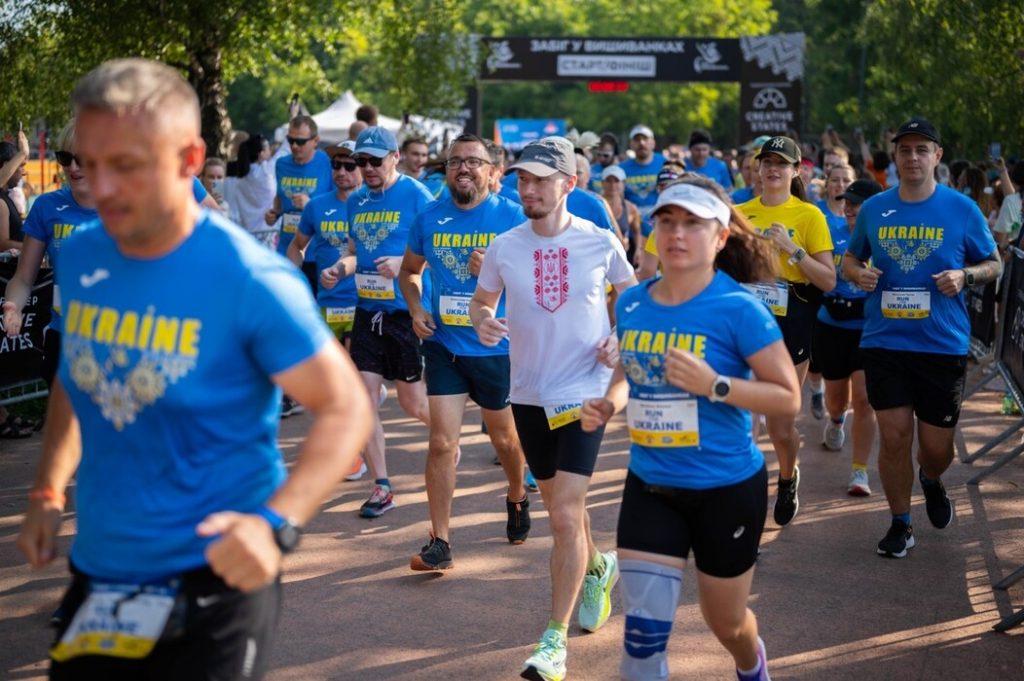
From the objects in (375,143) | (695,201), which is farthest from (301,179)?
(695,201)

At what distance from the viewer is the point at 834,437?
1016 centimetres

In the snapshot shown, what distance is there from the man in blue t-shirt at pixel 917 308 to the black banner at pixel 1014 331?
1.69m

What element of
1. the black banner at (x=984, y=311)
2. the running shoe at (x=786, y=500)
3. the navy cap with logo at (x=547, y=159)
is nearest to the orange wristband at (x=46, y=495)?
the navy cap with logo at (x=547, y=159)

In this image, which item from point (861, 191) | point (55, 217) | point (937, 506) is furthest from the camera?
point (861, 191)

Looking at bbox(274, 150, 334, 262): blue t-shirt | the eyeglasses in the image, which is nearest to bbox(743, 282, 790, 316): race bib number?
the eyeglasses

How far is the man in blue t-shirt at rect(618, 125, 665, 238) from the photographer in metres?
16.5

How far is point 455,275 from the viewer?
6980 mm

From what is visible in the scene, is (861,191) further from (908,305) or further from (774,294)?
(908,305)

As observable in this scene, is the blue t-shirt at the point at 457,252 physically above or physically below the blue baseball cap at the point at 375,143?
below

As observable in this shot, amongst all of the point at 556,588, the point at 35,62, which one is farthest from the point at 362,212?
the point at 35,62

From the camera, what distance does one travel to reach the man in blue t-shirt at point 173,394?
109 inches

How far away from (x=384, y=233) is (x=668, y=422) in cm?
421

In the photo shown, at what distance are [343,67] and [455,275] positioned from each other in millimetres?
56456

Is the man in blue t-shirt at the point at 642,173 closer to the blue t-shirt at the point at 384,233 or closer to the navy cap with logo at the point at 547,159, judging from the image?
the blue t-shirt at the point at 384,233
